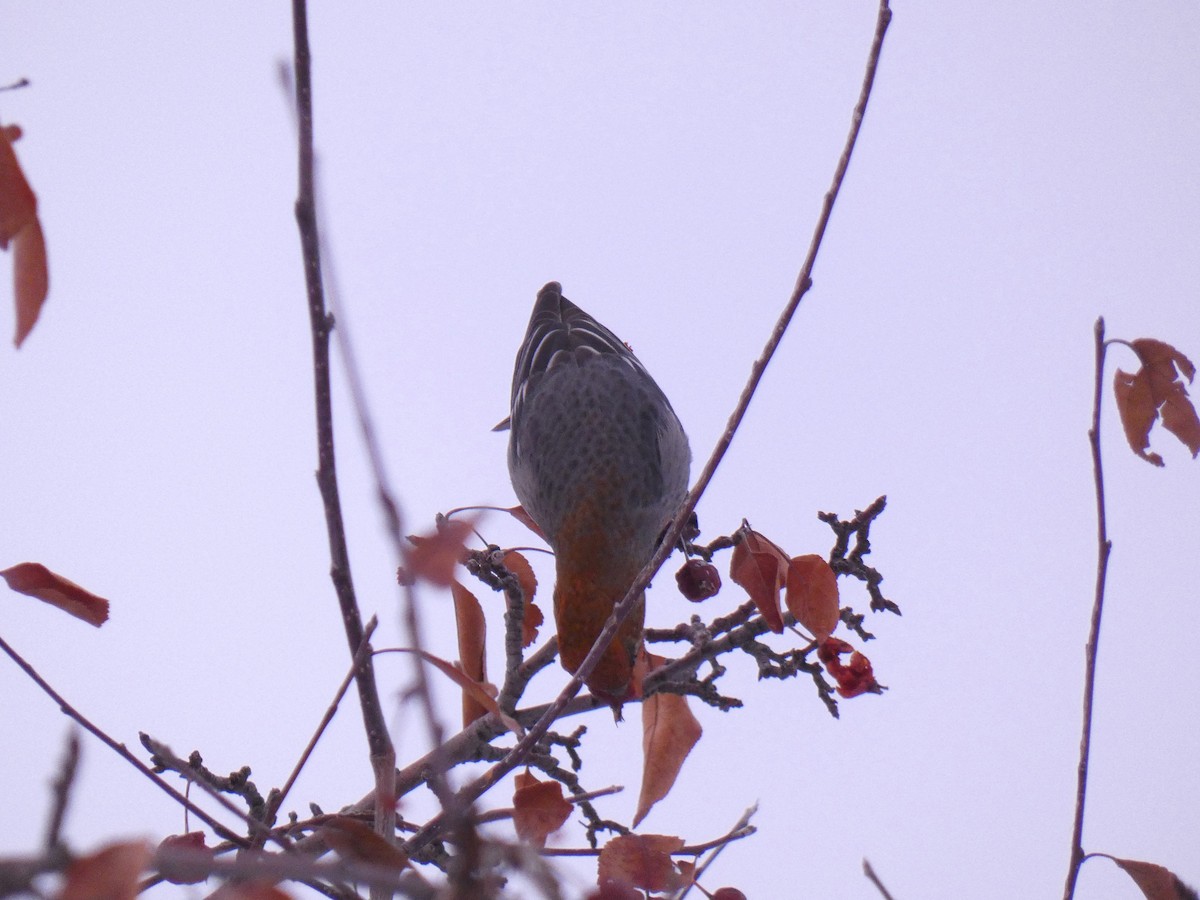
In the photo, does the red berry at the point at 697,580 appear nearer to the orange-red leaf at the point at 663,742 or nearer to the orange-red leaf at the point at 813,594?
the orange-red leaf at the point at 663,742

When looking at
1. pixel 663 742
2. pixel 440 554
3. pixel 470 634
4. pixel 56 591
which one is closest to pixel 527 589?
pixel 470 634

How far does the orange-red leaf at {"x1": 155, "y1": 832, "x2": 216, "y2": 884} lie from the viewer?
2.45 feet

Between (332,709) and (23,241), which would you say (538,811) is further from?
(23,241)

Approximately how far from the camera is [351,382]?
1084 mm

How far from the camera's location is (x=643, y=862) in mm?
2285

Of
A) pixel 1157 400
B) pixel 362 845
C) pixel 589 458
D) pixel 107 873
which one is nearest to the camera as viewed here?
pixel 107 873

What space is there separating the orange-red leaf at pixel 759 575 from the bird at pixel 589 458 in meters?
1.06

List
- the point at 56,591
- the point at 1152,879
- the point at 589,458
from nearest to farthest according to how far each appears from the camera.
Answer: the point at 56,591 → the point at 1152,879 → the point at 589,458

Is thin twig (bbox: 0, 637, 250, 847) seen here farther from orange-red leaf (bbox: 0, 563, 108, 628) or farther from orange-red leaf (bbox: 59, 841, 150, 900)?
orange-red leaf (bbox: 59, 841, 150, 900)

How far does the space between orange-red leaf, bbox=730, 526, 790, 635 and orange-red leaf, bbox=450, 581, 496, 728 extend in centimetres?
68

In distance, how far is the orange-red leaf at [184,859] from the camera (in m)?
0.75

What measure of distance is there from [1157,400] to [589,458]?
3116 mm

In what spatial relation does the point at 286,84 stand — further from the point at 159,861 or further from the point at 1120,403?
the point at 1120,403

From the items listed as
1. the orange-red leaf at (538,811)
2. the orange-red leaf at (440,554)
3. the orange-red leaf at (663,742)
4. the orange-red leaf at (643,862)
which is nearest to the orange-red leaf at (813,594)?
the orange-red leaf at (663,742)
